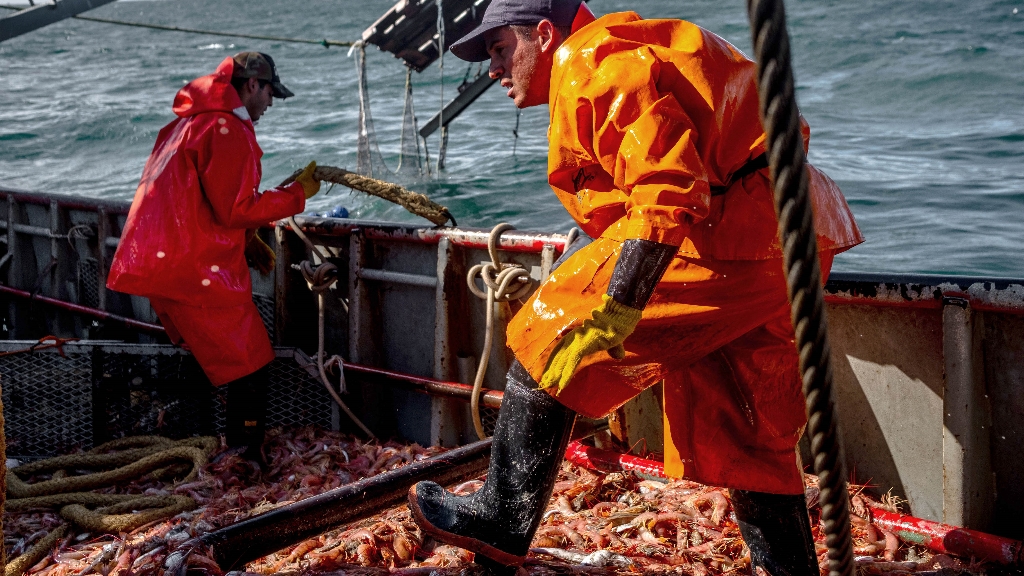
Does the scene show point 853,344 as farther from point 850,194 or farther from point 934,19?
point 934,19

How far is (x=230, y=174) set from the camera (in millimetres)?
4312

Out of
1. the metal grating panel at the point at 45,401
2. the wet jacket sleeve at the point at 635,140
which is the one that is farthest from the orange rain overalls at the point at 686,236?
the metal grating panel at the point at 45,401

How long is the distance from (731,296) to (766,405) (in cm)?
38

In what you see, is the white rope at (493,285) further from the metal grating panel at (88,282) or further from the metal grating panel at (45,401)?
the metal grating panel at (88,282)

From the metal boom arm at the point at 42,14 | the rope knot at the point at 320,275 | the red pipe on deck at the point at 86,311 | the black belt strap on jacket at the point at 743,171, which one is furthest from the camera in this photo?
the metal boom arm at the point at 42,14

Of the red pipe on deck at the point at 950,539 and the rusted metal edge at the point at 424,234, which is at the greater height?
the rusted metal edge at the point at 424,234

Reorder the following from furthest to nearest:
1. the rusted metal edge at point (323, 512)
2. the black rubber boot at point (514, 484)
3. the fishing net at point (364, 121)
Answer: the fishing net at point (364, 121) → the rusted metal edge at point (323, 512) → the black rubber boot at point (514, 484)

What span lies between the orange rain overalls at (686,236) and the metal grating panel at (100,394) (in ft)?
9.88

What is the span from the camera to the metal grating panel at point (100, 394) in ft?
16.1

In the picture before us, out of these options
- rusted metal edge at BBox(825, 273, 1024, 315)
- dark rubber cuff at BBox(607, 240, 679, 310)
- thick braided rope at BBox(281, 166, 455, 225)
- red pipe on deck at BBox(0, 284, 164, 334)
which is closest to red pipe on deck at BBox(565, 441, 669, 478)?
rusted metal edge at BBox(825, 273, 1024, 315)

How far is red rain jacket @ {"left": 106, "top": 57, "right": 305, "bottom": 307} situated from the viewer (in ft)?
14.1

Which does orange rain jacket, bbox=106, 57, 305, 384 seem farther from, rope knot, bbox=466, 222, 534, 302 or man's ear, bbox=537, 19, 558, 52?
man's ear, bbox=537, 19, 558, 52

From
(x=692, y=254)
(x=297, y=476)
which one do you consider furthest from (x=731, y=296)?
(x=297, y=476)

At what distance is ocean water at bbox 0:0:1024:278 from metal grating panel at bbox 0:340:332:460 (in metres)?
3.93
